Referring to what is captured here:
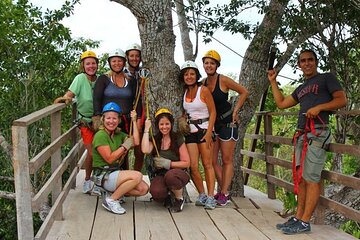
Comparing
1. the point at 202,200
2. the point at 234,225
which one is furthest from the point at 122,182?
the point at 234,225

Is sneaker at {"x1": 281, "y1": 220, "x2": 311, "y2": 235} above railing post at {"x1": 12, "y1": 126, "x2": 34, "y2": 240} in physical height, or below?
below

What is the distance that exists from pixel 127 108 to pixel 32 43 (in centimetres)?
504

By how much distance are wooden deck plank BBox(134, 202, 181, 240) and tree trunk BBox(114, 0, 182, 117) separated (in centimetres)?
109

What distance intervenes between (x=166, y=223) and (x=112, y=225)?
1.67 feet

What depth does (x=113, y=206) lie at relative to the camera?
5.08 meters

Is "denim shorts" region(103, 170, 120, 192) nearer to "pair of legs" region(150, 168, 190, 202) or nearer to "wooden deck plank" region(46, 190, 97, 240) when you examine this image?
"wooden deck plank" region(46, 190, 97, 240)

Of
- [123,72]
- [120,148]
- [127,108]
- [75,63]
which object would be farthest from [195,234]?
[75,63]

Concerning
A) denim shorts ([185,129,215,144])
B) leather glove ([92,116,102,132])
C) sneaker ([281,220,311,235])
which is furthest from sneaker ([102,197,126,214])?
sneaker ([281,220,311,235])

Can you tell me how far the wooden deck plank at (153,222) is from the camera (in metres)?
4.42

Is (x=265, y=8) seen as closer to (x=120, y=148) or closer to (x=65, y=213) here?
(x=120, y=148)

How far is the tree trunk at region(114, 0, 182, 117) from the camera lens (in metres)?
5.72

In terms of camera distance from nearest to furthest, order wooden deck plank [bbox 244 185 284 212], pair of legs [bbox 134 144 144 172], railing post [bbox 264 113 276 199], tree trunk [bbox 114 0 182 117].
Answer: tree trunk [bbox 114 0 182 117] → pair of legs [bbox 134 144 144 172] → wooden deck plank [bbox 244 185 284 212] → railing post [bbox 264 113 276 199]

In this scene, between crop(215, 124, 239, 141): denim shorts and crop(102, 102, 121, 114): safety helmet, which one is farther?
crop(215, 124, 239, 141): denim shorts

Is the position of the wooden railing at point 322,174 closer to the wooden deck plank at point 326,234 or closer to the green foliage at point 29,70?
the wooden deck plank at point 326,234
